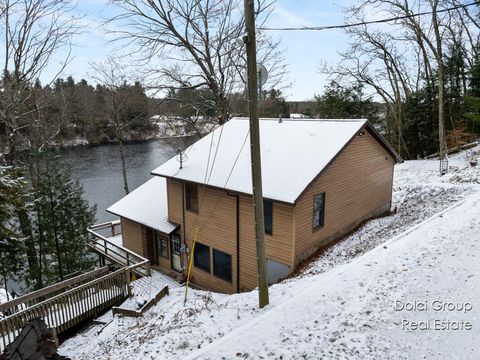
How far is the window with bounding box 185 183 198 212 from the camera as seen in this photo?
1447 centimetres

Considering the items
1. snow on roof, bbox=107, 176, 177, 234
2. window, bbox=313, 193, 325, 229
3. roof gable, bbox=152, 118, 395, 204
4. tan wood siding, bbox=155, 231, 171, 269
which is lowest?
tan wood siding, bbox=155, 231, 171, 269

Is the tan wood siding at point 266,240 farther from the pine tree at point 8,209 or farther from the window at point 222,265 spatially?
the pine tree at point 8,209

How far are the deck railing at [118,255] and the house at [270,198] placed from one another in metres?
1.24

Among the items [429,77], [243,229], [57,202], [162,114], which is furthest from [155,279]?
[429,77]

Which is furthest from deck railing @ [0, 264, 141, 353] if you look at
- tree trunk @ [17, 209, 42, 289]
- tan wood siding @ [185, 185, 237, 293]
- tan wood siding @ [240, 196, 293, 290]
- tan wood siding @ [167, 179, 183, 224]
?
tree trunk @ [17, 209, 42, 289]

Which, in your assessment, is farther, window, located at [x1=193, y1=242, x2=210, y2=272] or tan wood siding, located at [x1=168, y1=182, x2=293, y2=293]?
window, located at [x1=193, y1=242, x2=210, y2=272]

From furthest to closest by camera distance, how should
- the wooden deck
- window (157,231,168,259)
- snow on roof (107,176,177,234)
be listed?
1. window (157,231,168,259)
2. snow on roof (107,176,177,234)
3. the wooden deck

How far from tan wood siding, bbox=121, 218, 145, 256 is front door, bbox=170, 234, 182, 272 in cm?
221

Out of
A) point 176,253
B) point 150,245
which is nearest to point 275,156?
point 176,253

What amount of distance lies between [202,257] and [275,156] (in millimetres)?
5390

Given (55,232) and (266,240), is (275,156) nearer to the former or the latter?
(266,240)

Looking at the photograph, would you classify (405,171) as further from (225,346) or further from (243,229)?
(225,346)

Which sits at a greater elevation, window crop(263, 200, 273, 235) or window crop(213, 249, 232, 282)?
window crop(263, 200, 273, 235)

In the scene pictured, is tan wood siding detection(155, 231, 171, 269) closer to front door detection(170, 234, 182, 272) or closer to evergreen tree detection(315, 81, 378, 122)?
front door detection(170, 234, 182, 272)
